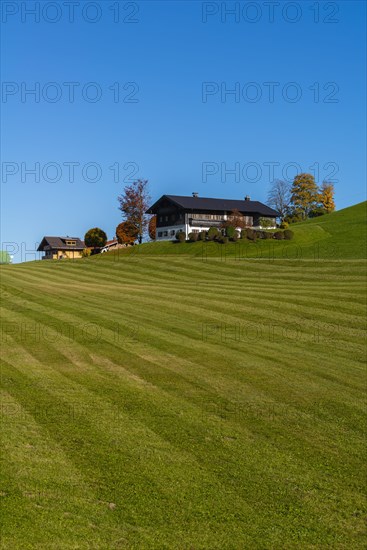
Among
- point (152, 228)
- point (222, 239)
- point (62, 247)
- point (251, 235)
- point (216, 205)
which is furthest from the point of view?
point (62, 247)

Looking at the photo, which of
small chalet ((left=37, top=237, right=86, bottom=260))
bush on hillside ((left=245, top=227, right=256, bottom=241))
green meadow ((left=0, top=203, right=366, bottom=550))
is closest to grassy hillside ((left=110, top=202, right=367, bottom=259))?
bush on hillside ((left=245, top=227, right=256, bottom=241))

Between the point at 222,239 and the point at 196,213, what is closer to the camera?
the point at 222,239

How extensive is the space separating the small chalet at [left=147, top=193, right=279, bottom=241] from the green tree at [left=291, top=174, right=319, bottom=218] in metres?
19.4

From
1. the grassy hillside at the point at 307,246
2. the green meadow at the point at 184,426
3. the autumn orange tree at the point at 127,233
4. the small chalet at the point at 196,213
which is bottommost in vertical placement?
the green meadow at the point at 184,426

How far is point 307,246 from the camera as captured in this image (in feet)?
213

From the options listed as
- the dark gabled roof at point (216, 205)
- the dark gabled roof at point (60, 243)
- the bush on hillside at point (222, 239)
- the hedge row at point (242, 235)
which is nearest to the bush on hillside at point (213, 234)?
the hedge row at point (242, 235)

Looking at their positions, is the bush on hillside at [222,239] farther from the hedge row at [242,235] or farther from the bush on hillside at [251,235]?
the bush on hillside at [251,235]

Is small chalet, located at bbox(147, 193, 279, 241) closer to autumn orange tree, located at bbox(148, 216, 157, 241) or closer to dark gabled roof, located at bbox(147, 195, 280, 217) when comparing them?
dark gabled roof, located at bbox(147, 195, 280, 217)

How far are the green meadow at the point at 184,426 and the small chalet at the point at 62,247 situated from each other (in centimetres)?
11261

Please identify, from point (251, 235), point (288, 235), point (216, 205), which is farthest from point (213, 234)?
point (216, 205)

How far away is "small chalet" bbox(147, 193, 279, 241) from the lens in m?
107

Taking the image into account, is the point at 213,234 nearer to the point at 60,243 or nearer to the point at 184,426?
the point at 184,426

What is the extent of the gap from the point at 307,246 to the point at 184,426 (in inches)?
2145

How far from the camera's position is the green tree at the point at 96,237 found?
368 ft
